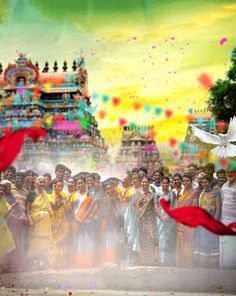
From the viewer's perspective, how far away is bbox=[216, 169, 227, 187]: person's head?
4.63m

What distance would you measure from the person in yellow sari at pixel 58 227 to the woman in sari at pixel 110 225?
0.92 feet

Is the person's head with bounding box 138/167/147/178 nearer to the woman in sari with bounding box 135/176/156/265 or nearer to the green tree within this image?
the woman in sari with bounding box 135/176/156/265

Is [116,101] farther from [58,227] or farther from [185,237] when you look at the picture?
[185,237]

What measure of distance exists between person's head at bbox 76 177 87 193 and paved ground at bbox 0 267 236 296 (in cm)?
62

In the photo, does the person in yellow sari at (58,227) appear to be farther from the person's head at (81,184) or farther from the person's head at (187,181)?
the person's head at (187,181)

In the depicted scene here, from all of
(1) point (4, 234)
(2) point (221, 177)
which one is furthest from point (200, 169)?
(1) point (4, 234)

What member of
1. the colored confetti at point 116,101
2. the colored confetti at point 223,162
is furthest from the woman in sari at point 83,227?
the colored confetti at point 223,162

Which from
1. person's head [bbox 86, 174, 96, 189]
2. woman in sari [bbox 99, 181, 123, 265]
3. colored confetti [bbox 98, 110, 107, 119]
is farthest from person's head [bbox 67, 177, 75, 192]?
colored confetti [bbox 98, 110, 107, 119]

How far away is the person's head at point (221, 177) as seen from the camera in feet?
15.2

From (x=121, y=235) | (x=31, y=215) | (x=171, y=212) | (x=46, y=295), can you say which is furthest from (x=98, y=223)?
(x=171, y=212)

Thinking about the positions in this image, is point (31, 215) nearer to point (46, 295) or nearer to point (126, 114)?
point (46, 295)

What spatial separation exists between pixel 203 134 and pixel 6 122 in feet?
6.20

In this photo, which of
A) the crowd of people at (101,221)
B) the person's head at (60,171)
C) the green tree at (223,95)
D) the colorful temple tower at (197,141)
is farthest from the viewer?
the green tree at (223,95)

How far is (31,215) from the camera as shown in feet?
15.5
